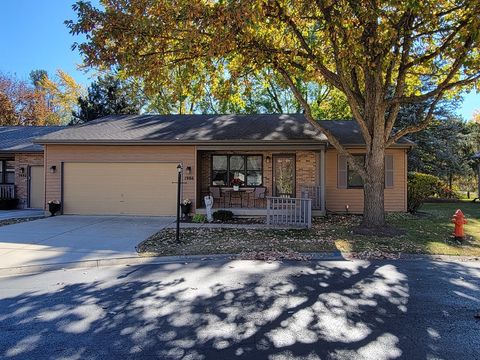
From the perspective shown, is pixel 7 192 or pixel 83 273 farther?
pixel 7 192

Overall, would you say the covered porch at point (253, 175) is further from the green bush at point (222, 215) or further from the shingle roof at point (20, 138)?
the shingle roof at point (20, 138)

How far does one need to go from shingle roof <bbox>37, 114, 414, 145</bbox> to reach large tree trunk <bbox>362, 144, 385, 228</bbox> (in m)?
3.33

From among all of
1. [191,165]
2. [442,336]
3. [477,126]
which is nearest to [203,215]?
[191,165]

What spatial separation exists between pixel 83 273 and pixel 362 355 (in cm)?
527

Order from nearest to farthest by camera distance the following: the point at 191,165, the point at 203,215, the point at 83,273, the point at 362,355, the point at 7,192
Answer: the point at 362,355 < the point at 83,273 < the point at 203,215 < the point at 191,165 < the point at 7,192

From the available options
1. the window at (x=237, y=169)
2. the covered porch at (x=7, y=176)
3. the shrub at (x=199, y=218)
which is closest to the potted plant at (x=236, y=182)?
the window at (x=237, y=169)

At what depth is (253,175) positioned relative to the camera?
16094mm

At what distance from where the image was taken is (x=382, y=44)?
927 cm

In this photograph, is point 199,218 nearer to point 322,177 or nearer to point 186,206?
point 186,206

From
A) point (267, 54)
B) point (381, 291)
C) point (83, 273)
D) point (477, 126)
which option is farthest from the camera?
point (477, 126)

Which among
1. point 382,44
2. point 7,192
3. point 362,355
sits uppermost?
point 382,44

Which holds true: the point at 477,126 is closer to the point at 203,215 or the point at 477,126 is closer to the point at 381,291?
the point at 203,215

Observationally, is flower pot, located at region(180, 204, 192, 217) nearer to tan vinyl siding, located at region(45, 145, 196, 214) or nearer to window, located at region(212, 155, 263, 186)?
tan vinyl siding, located at region(45, 145, 196, 214)

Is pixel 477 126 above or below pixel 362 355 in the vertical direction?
above
